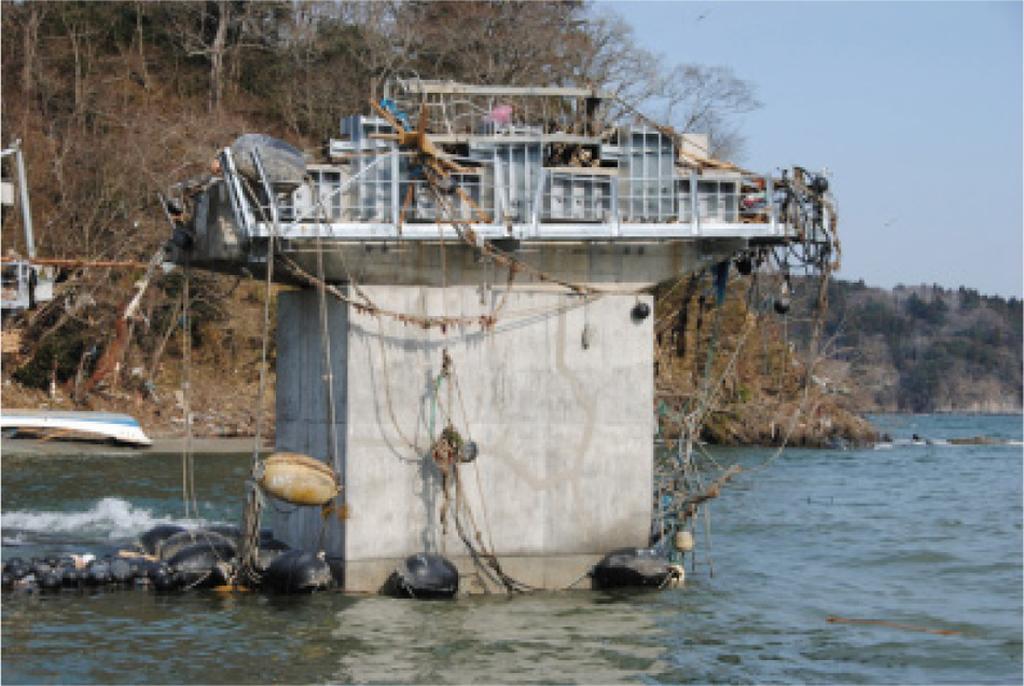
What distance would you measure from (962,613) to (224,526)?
1209cm

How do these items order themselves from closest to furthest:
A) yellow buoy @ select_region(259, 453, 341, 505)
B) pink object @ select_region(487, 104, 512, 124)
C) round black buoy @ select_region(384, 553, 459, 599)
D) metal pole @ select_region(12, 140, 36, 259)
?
yellow buoy @ select_region(259, 453, 341, 505), round black buoy @ select_region(384, 553, 459, 599), pink object @ select_region(487, 104, 512, 124), metal pole @ select_region(12, 140, 36, 259)

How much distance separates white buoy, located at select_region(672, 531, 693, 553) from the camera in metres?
23.6

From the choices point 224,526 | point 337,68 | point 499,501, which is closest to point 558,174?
→ point 499,501

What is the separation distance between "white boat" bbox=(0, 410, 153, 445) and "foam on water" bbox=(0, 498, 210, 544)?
1506 centimetres

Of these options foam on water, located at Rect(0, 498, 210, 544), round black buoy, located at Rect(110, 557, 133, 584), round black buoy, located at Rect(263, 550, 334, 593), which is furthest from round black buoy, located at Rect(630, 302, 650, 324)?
foam on water, located at Rect(0, 498, 210, 544)

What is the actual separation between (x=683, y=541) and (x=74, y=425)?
3193 centimetres

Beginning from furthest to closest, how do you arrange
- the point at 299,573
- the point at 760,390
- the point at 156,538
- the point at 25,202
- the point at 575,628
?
the point at 760,390 → the point at 25,202 → the point at 156,538 → the point at 299,573 → the point at 575,628

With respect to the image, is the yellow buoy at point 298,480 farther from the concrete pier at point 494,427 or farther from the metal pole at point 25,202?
the metal pole at point 25,202

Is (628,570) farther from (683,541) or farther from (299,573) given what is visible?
(299,573)

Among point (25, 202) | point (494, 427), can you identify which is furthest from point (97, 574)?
point (25, 202)

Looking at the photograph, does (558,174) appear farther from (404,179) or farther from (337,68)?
(337,68)

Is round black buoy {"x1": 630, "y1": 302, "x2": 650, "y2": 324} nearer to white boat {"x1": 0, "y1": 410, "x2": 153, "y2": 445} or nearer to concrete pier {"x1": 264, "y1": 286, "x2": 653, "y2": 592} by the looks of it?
concrete pier {"x1": 264, "y1": 286, "x2": 653, "y2": 592}

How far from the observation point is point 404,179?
22188 mm

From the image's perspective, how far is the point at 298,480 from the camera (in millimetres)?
20984
